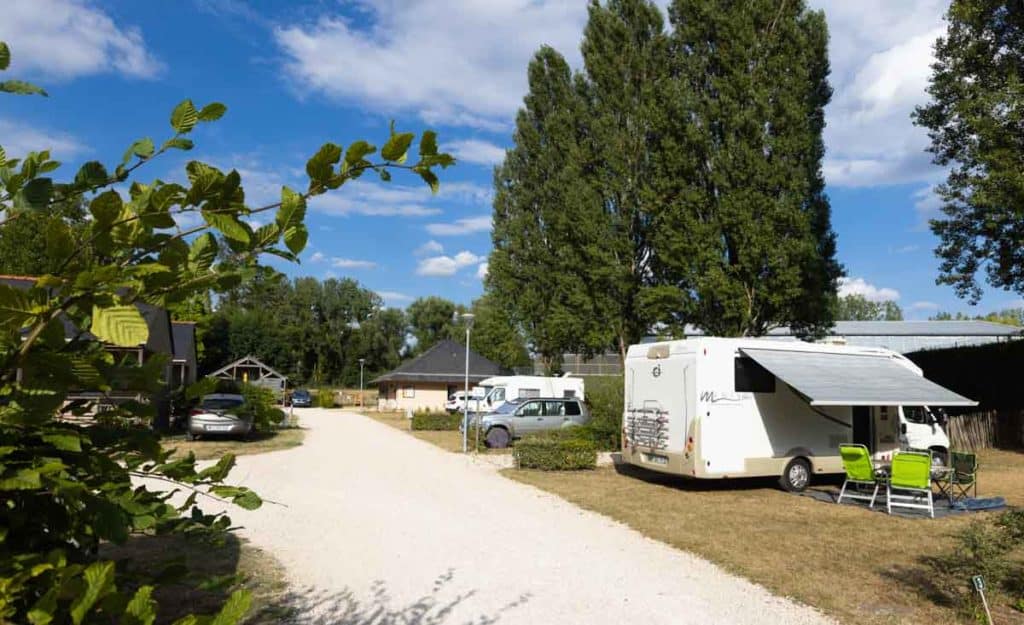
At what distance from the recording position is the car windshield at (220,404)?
19734 millimetres

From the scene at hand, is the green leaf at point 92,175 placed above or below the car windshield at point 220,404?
above

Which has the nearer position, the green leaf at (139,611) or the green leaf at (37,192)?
the green leaf at (139,611)

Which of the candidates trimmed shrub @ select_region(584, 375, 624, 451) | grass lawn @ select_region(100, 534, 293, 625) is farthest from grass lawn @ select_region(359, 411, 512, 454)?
grass lawn @ select_region(100, 534, 293, 625)

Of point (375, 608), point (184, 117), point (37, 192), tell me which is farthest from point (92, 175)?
point (375, 608)

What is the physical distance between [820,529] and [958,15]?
1822cm

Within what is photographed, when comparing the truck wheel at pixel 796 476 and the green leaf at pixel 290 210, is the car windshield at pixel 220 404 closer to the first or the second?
the truck wheel at pixel 796 476

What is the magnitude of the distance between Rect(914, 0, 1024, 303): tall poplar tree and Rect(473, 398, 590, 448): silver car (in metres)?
12.1

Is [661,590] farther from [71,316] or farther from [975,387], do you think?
[975,387]

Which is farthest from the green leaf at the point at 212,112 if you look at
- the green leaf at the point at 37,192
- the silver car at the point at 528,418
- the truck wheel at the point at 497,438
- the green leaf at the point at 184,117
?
the truck wheel at the point at 497,438

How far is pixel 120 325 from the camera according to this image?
1237mm

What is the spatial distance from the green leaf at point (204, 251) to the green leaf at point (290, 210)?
0.64 feet

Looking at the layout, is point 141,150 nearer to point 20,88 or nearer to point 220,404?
point 20,88

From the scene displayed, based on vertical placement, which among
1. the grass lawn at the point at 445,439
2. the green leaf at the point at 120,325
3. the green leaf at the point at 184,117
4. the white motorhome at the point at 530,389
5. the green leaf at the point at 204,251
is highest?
the green leaf at the point at 184,117

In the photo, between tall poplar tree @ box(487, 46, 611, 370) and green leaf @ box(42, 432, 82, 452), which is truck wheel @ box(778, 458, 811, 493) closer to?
green leaf @ box(42, 432, 82, 452)
